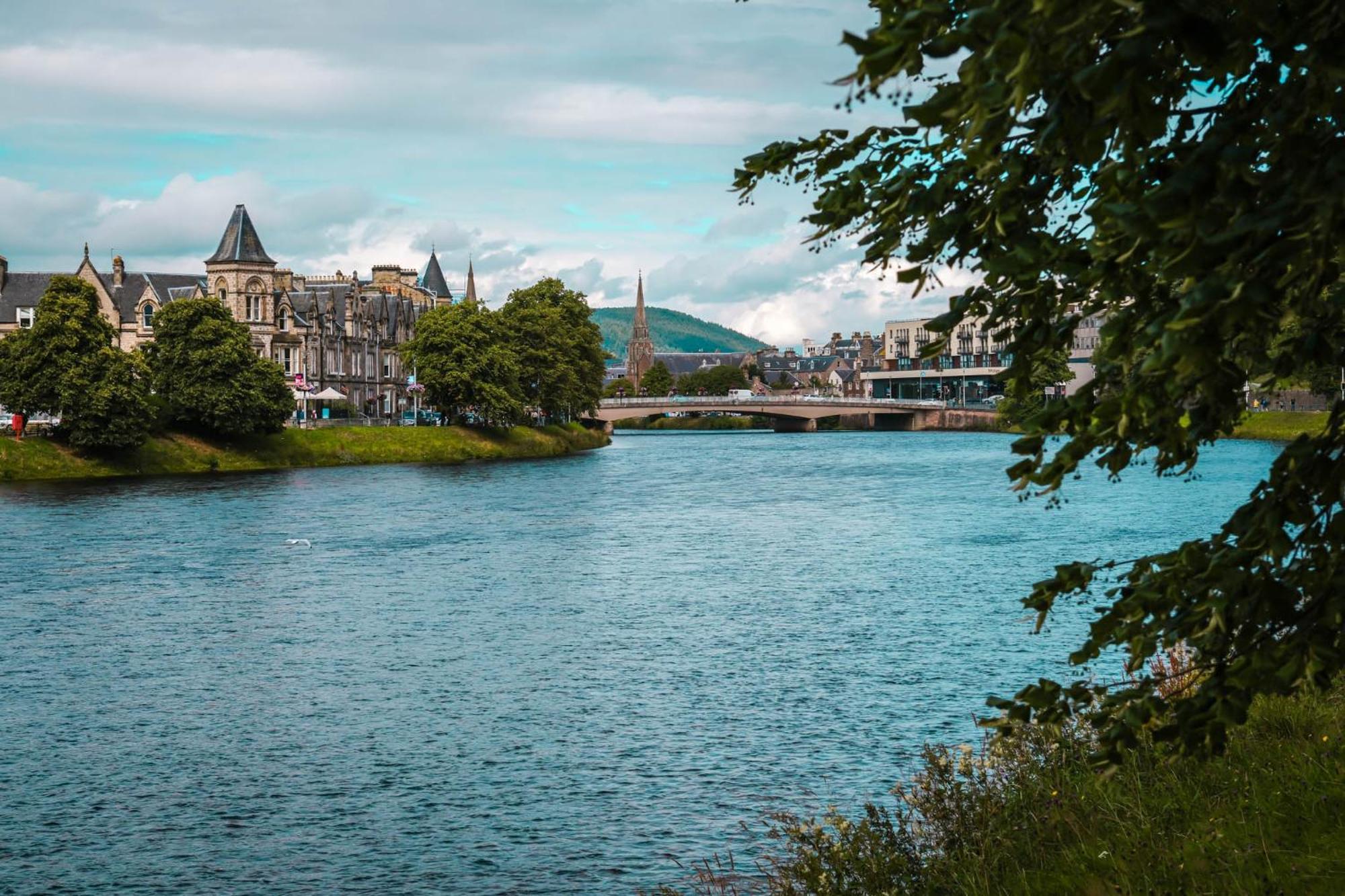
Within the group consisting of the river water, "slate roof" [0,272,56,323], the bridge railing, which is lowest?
the river water

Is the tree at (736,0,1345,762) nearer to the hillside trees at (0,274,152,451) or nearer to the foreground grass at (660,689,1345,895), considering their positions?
the foreground grass at (660,689,1345,895)

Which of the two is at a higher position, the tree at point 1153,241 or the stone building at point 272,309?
the stone building at point 272,309

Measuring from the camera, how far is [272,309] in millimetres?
128125

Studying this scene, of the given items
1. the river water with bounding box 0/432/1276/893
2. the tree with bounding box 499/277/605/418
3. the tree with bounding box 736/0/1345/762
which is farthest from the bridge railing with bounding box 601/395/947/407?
the tree with bounding box 736/0/1345/762

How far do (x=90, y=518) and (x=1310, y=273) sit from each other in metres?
53.9

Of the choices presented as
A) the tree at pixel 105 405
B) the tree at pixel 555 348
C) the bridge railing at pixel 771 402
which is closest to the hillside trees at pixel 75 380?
the tree at pixel 105 405

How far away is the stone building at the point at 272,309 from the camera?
12200 centimetres

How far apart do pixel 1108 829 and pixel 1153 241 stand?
26.7 ft

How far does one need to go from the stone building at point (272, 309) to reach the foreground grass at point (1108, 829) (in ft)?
306

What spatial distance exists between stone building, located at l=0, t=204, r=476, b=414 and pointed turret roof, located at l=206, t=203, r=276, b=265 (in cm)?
8

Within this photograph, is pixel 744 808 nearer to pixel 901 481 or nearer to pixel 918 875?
pixel 918 875

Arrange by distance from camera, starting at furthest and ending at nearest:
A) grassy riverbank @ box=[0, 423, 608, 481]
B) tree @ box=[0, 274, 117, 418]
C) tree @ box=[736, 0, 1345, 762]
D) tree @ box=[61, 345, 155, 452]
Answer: tree @ box=[0, 274, 117, 418]
tree @ box=[61, 345, 155, 452]
grassy riverbank @ box=[0, 423, 608, 481]
tree @ box=[736, 0, 1345, 762]

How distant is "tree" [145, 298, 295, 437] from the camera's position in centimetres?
8538

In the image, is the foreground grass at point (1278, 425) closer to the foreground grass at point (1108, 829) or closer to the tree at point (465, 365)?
the tree at point (465, 365)
